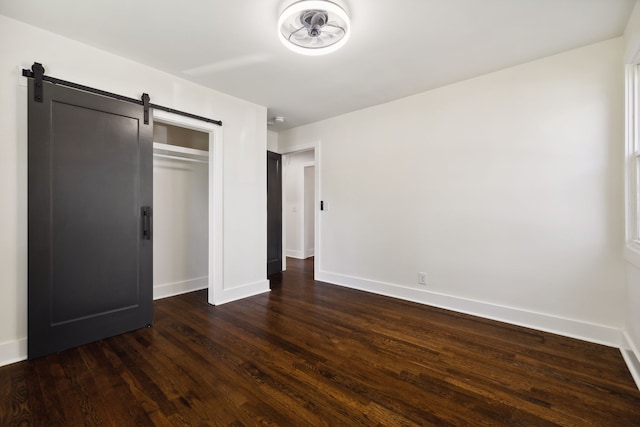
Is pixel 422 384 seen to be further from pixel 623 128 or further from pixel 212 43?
pixel 212 43

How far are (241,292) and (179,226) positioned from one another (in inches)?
49.0

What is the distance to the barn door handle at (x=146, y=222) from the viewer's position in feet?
8.59

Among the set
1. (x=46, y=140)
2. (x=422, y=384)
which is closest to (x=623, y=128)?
(x=422, y=384)

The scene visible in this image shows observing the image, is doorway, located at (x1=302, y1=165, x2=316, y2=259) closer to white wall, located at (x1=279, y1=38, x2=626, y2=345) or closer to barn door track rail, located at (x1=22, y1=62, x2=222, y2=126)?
white wall, located at (x1=279, y1=38, x2=626, y2=345)

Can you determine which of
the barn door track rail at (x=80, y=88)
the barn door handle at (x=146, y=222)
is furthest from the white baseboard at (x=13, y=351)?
the barn door track rail at (x=80, y=88)

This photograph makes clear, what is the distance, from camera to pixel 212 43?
2318 mm

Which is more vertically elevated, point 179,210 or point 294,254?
point 179,210

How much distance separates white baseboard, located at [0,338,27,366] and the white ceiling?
2.39m

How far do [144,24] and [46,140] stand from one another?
116 cm

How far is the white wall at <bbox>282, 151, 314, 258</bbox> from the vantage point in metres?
6.23

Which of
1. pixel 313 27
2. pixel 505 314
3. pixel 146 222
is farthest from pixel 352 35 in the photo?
pixel 505 314

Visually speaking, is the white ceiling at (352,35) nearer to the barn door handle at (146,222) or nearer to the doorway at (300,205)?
A: the barn door handle at (146,222)

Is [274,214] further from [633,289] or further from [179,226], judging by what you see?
[633,289]

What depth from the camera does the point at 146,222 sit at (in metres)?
→ 2.63
